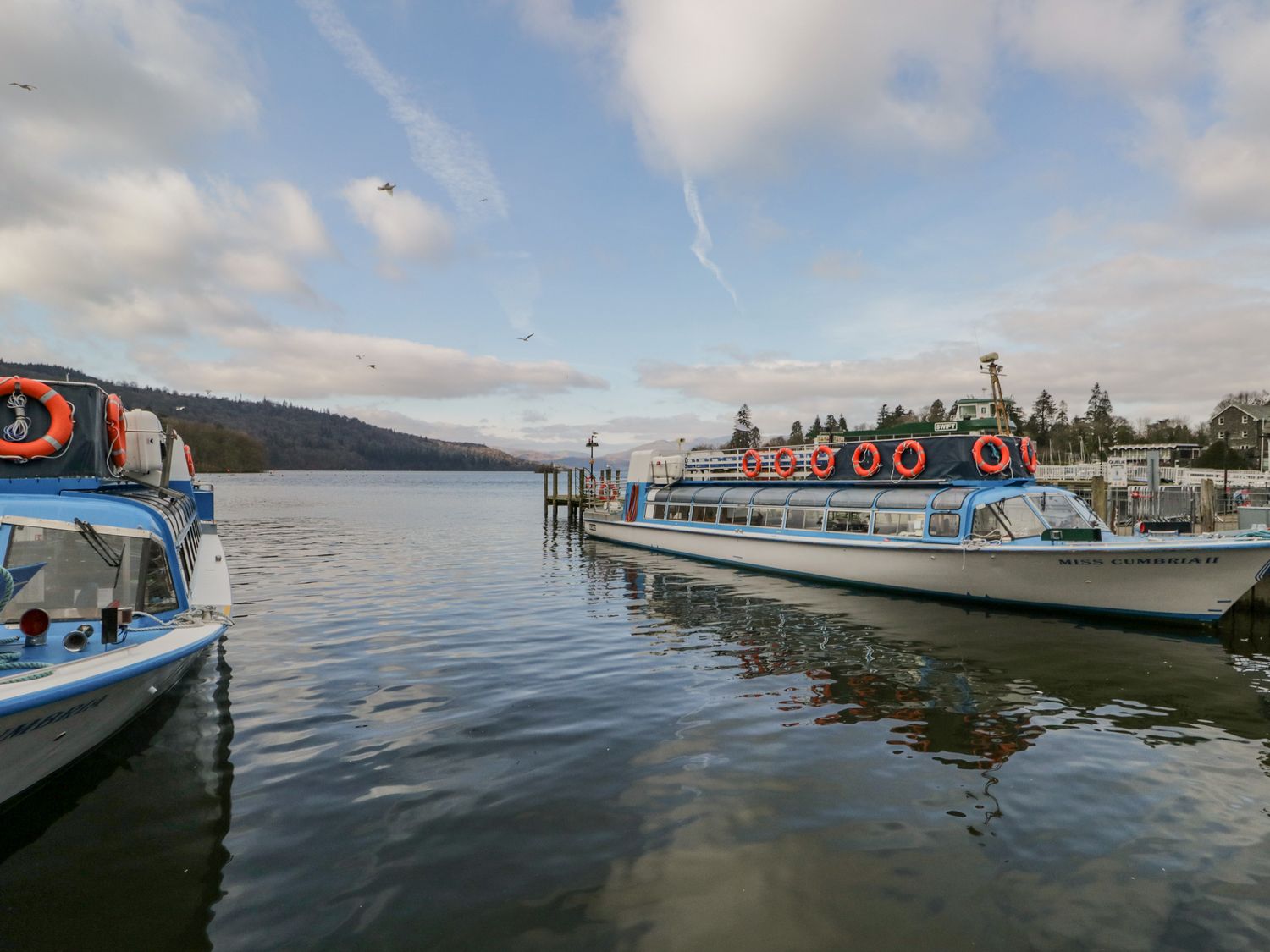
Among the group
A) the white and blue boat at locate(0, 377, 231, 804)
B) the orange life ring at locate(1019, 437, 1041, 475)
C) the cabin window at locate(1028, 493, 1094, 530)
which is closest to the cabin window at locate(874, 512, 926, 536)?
the cabin window at locate(1028, 493, 1094, 530)

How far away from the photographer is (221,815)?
7051 mm

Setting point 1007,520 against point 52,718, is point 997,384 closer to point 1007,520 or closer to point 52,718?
point 1007,520

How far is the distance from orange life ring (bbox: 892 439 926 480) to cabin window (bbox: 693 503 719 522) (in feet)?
28.1

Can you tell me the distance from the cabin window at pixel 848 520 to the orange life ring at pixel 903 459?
1785 mm

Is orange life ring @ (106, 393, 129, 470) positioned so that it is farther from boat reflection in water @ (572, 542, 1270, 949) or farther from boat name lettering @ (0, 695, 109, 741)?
boat reflection in water @ (572, 542, 1270, 949)

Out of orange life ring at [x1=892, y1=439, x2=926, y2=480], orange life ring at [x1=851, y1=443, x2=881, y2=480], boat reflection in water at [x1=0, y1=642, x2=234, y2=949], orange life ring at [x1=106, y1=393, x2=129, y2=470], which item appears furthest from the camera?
orange life ring at [x1=851, y1=443, x2=881, y2=480]

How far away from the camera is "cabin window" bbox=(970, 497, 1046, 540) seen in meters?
18.3

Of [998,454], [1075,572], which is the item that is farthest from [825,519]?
[1075,572]

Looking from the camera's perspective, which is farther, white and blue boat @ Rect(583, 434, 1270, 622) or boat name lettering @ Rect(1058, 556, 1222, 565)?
white and blue boat @ Rect(583, 434, 1270, 622)

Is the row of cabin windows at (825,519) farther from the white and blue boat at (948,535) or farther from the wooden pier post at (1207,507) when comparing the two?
the wooden pier post at (1207,507)

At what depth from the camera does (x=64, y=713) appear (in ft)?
21.0

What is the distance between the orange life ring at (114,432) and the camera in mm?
10438

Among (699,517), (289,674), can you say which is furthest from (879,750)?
(699,517)

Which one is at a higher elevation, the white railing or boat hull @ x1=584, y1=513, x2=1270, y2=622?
the white railing
